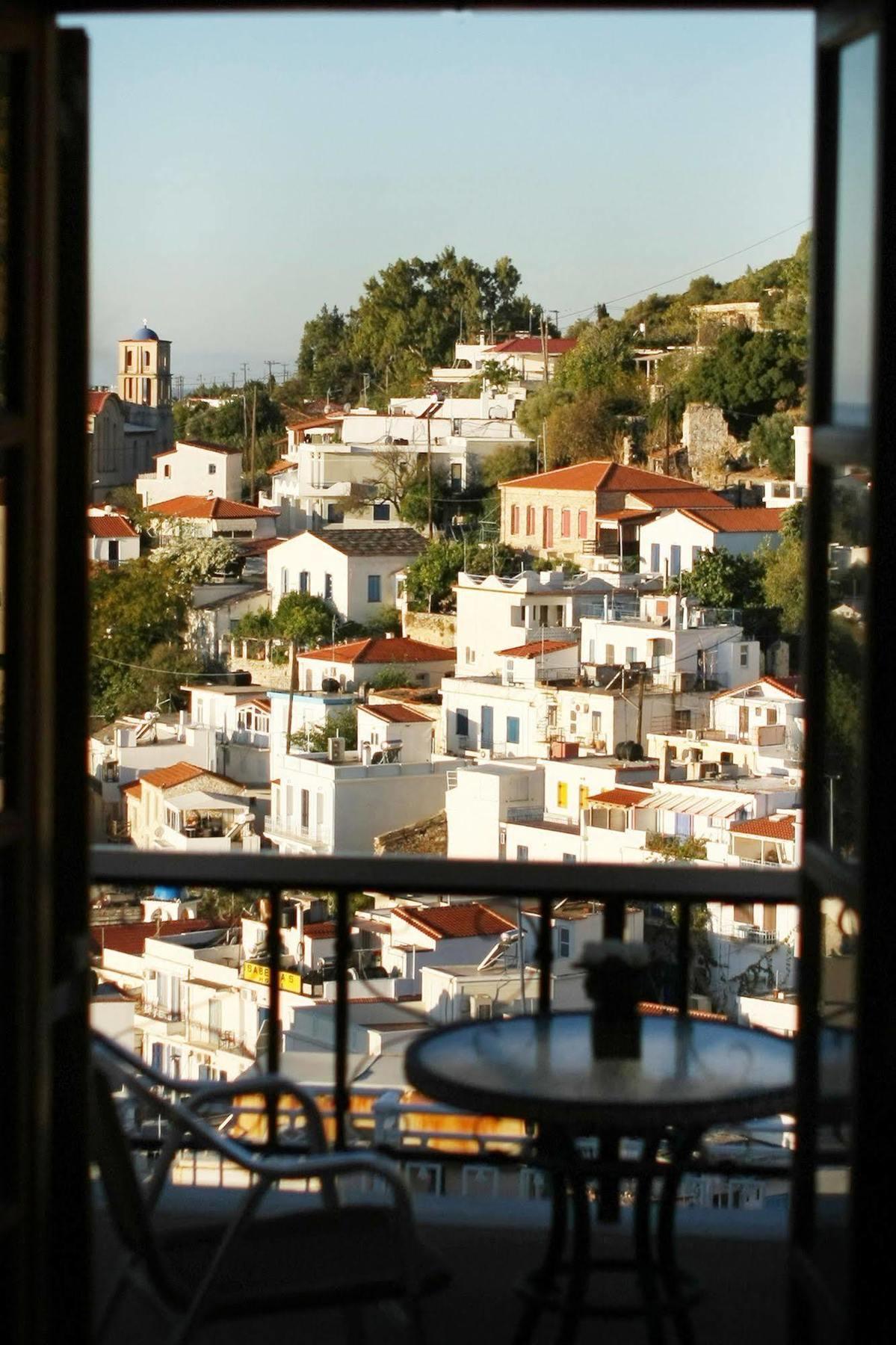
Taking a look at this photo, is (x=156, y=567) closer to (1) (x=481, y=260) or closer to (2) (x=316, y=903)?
(1) (x=481, y=260)

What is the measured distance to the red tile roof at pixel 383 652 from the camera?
29.7 meters

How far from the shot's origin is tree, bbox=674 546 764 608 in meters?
29.7

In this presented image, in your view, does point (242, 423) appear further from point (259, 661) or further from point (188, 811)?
point (188, 811)

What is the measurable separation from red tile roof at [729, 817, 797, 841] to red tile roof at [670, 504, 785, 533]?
37.5ft

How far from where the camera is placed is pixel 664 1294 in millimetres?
1643

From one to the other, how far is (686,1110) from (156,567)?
3213cm

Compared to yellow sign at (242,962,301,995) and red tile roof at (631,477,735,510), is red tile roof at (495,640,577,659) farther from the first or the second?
yellow sign at (242,962,301,995)

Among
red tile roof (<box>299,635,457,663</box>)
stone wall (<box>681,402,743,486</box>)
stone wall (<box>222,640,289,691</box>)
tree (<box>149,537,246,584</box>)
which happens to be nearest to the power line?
stone wall (<box>681,402,743,486</box>)

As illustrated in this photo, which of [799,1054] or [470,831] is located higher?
[799,1054]

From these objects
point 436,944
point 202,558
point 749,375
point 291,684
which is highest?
point 749,375

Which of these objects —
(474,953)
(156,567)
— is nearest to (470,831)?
(156,567)

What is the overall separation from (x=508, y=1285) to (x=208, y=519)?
36282 millimetres

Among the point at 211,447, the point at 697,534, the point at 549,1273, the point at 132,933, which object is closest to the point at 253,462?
the point at 211,447

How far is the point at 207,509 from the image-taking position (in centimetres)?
3788
